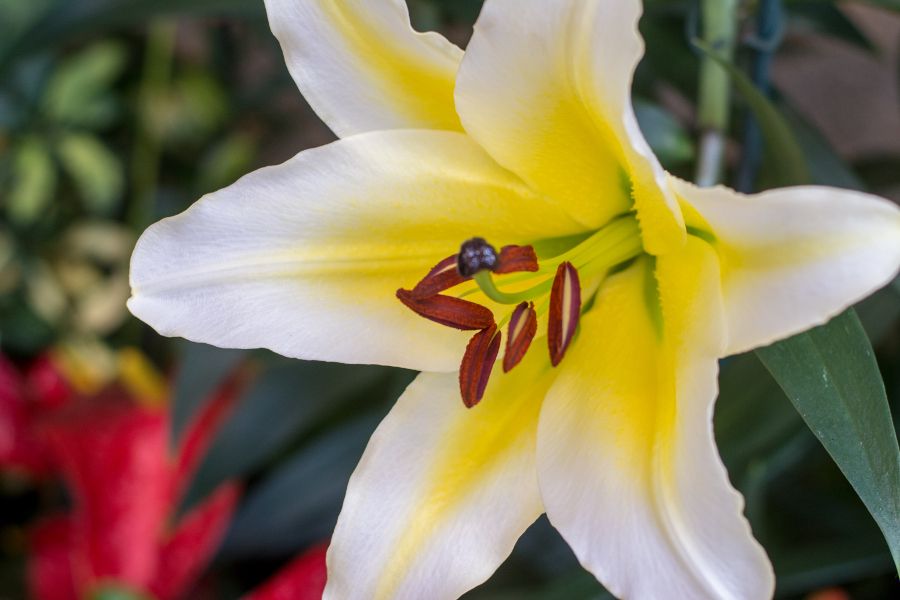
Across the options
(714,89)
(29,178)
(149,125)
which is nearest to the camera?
(714,89)

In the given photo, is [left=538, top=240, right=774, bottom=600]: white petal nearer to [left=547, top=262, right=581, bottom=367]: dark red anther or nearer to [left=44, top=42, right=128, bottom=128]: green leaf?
[left=547, top=262, right=581, bottom=367]: dark red anther

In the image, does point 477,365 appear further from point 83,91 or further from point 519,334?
point 83,91

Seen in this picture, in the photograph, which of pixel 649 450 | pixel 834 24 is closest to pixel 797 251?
pixel 649 450

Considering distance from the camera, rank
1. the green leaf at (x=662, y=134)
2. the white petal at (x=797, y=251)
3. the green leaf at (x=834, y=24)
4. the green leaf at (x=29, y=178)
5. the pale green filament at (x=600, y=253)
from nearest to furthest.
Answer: the white petal at (x=797, y=251), the pale green filament at (x=600, y=253), the green leaf at (x=662, y=134), the green leaf at (x=834, y=24), the green leaf at (x=29, y=178)

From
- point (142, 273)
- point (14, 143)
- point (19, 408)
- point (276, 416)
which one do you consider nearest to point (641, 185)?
point (142, 273)

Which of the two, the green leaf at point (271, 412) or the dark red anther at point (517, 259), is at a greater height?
the dark red anther at point (517, 259)

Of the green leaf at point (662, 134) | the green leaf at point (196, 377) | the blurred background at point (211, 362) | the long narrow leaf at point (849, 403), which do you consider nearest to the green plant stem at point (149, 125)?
the blurred background at point (211, 362)

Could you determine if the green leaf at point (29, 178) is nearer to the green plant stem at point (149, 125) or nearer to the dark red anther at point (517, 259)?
the green plant stem at point (149, 125)

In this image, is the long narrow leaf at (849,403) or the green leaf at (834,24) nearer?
the long narrow leaf at (849,403)
